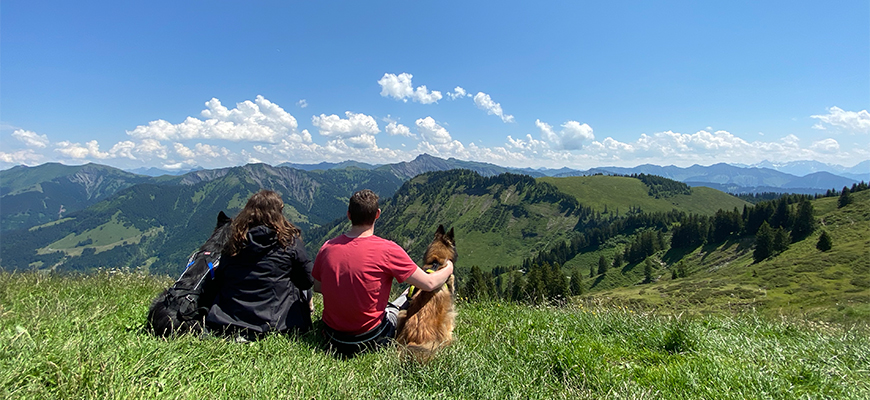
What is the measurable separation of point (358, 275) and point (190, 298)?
7.81 feet

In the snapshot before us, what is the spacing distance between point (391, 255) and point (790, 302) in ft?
289

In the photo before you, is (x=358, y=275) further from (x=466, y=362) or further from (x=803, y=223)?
(x=803, y=223)

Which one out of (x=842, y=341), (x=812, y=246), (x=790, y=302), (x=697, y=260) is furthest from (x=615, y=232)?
(x=842, y=341)

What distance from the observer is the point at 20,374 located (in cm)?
247

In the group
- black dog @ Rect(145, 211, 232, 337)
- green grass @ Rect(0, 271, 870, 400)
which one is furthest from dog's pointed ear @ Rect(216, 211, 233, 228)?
green grass @ Rect(0, 271, 870, 400)

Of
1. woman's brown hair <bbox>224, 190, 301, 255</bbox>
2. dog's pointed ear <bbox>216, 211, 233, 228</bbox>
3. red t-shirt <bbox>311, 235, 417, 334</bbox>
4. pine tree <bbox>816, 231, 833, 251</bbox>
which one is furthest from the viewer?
pine tree <bbox>816, 231, 833, 251</bbox>

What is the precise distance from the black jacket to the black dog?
0.18 m

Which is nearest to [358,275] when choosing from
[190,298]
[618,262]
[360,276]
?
[360,276]

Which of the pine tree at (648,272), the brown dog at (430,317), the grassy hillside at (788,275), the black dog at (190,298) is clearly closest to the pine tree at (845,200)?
the grassy hillside at (788,275)

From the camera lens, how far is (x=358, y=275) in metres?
4.70

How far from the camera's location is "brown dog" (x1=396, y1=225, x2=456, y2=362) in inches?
191

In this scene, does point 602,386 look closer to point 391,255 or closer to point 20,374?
point 391,255

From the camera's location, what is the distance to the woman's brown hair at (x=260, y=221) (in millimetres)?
4980

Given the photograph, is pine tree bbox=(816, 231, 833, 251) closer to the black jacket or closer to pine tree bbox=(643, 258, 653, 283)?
pine tree bbox=(643, 258, 653, 283)
